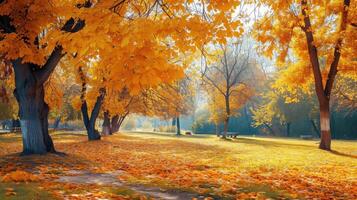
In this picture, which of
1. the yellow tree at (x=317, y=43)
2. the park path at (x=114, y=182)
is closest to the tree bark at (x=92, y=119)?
the yellow tree at (x=317, y=43)

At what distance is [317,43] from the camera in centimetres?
2130

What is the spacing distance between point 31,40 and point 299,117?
47153 mm

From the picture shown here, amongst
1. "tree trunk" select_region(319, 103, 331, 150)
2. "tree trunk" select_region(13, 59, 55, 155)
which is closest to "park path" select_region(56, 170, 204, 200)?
"tree trunk" select_region(13, 59, 55, 155)

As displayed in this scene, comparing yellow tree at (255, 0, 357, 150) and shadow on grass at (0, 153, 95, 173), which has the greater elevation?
yellow tree at (255, 0, 357, 150)

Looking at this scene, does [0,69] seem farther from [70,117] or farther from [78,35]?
[70,117]

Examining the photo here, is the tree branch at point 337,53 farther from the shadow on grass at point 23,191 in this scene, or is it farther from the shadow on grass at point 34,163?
the shadow on grass at point 23,191

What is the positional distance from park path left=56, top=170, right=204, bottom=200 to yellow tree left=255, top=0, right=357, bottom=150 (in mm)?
12361

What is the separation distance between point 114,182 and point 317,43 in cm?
1615

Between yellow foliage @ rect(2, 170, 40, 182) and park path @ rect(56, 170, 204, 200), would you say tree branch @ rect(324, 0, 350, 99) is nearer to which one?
park path @ rect(56, 170, 204, 200)

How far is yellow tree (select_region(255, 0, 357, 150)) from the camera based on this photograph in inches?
805

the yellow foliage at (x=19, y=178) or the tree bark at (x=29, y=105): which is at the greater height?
the tree bark at (x=29, y=105)

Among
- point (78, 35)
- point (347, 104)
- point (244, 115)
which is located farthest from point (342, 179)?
point (244, 115)

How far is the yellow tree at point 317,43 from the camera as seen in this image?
20.4 m

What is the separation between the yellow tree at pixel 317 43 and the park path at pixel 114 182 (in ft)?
40.6
